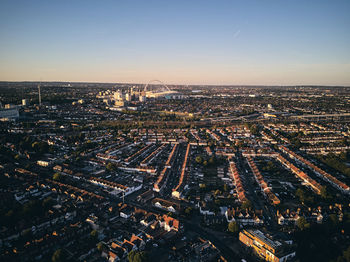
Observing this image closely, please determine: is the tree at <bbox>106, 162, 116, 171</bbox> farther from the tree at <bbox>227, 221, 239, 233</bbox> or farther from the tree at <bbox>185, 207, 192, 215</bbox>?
the tree at <bbox>227, 221, 239, 233</bbox>

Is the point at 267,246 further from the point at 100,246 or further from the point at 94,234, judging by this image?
the point at 94,234

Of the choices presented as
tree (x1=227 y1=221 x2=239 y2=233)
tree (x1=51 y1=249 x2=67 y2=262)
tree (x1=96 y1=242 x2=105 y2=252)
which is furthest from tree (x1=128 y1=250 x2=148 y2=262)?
tree (x1=227 y1=221 x2=239 y2=233)

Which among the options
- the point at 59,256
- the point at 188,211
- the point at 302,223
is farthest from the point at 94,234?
the point at 302,223

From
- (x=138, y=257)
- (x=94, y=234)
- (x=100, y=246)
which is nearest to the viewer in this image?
(x=138, y=257)

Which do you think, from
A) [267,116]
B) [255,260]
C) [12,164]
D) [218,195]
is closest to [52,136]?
[12,164]

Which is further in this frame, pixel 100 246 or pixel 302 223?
pixel 302 223

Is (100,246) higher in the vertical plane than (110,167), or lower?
lower

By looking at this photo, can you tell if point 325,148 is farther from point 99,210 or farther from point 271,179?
point 99,210

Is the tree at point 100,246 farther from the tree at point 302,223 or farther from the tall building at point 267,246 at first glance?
the tree at point 302,223

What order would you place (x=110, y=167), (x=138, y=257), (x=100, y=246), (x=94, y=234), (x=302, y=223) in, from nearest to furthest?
1. (x=138, y=257)
2. (x=100, y=246)
3. (x=94, y=234)
4. (x=302, y=223)
5. (x=110, y=167)

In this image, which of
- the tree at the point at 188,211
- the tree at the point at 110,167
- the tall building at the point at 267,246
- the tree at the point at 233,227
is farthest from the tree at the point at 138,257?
the tree at the point at 110,167

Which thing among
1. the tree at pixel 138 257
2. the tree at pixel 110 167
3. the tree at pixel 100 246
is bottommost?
the tree at pixel 100 246
